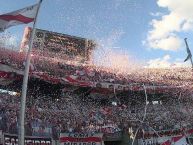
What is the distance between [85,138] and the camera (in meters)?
29.5

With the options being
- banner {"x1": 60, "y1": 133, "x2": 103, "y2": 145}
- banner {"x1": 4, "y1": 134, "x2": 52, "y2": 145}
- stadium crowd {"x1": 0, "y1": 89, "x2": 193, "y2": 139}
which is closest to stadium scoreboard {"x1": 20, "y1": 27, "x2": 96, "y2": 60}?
stadium crowd {"x1": 0, "y1": 89, "x2": 193, "y2": 139}

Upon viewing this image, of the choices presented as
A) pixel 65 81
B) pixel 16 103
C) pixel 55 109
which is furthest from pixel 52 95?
pixel 16 103

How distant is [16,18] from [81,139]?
1403cm

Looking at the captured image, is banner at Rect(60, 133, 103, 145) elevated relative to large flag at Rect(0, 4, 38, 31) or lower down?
lower down

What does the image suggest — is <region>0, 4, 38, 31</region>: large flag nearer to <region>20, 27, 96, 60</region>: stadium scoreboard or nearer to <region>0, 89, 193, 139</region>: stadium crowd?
<region>0, 89, 193, 139</region>: stadium crowd

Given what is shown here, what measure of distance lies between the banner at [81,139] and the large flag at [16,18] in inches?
491

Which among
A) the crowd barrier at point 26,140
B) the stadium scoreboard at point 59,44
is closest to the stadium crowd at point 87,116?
the crowd barrier at point 26,140

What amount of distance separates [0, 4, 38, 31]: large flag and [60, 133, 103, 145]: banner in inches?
491

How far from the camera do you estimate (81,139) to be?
2927 cm

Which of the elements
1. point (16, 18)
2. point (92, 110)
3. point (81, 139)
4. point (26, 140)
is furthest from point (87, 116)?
point (16, 18)

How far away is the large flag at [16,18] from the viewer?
1717 cm

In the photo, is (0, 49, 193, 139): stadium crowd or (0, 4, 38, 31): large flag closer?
(0, 4, 38, 31): large flag

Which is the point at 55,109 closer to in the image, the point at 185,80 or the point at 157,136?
the point at 157,136

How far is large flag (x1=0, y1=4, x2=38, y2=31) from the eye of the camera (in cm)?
1717
